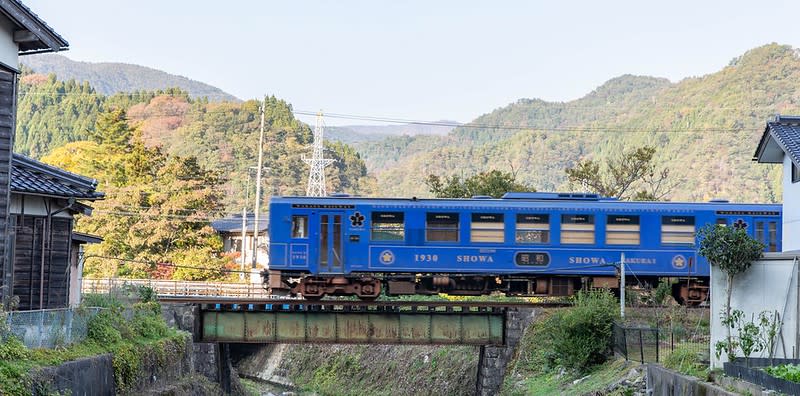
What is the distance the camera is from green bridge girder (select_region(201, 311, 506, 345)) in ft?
108

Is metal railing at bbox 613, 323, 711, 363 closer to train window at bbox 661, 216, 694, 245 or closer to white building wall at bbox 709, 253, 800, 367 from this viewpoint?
white building wall at bbox 709, 253, 800, 367

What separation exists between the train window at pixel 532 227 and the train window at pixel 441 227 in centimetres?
199

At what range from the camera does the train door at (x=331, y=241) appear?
3491 centimetres

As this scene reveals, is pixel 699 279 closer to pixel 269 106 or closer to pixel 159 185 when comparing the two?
pixel 159 185

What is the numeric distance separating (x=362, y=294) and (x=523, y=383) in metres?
6.26

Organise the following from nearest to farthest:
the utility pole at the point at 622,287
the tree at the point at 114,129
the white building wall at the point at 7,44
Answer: the white building wall at the point at 7,44, the utility pole at the point at 622,287, the tree at the point at 114,129

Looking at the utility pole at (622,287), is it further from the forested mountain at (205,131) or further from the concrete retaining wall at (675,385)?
the forested mountain at (205,131)

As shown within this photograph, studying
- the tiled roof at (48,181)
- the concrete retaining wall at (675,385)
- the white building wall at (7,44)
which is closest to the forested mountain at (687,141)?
the concrete retaining wall at (675,385)

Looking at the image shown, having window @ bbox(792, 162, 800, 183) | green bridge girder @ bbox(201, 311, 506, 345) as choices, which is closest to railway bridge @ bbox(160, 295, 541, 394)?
green bridge girder @ bbox(201, 311, 506, 345)

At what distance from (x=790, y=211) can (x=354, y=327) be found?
12909 millimetres

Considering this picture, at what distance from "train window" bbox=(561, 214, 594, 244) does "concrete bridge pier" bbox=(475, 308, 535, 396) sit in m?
3.11

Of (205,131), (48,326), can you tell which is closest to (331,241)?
(48,326)

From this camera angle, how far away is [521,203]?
35250 mm

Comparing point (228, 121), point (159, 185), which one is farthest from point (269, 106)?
point (159, 185)
